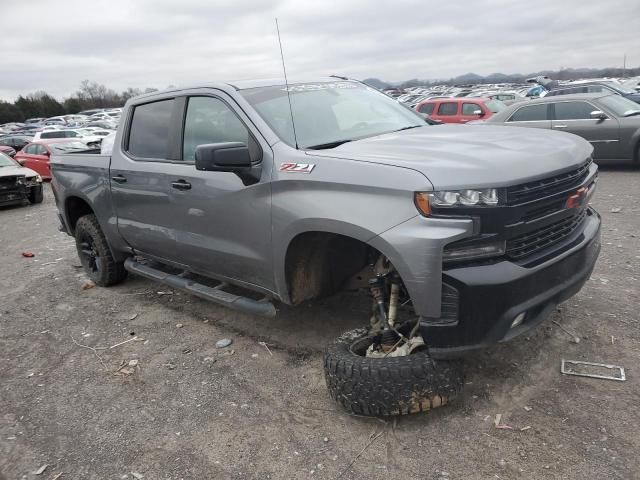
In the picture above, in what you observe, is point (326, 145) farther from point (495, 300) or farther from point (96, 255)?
point (96, 255)

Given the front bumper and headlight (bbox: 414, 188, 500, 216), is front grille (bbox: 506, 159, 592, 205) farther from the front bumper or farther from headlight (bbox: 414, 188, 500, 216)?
the front bumper

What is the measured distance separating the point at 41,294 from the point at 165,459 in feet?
12.0

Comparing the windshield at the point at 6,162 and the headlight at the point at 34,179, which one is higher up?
the windshield at the point at 6,162

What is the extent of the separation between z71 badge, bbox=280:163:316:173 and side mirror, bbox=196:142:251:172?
238mm

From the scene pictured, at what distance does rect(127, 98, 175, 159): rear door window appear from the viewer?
4332 mm

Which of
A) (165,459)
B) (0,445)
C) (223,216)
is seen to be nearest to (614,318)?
(223,216)

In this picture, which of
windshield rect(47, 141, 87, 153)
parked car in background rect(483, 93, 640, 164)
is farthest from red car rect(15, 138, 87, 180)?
parked car in background rect(483, 93, 640, 164)

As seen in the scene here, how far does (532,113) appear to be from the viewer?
36.8 feet

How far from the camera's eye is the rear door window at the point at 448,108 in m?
14.7

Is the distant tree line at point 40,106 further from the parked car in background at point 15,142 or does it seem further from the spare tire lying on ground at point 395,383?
the spare tire lying on ground at point 395,383

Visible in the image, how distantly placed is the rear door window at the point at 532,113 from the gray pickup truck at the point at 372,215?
7791 mm

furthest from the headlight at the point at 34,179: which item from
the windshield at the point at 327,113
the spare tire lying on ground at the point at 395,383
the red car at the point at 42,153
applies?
the spare tire lying on ground at the point at 395,383

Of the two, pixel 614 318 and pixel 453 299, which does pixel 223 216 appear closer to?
pixel 453 299

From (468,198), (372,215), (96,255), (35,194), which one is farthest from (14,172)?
(468,198)
